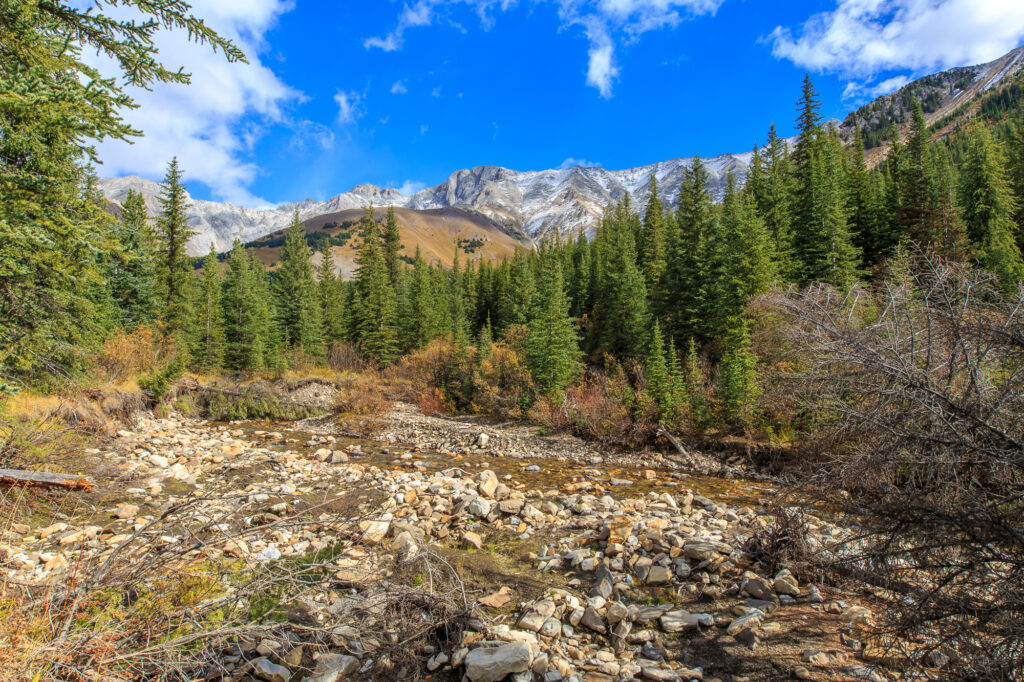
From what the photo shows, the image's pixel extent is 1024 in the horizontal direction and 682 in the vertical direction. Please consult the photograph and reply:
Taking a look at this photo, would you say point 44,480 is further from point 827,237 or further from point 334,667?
point 827,237

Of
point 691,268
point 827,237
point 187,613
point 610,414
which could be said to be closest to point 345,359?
point 610,414

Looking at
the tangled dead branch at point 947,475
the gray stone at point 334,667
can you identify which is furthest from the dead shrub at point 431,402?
the tangled dead branch at point 947,475

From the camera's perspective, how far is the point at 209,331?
3631cm

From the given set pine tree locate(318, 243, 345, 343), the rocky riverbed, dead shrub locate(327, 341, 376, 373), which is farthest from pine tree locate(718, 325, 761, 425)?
pine tree locate(318, 243, 345, 343)

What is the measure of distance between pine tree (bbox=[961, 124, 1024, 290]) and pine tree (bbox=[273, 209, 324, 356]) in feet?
161

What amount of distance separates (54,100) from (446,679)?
8.64 m

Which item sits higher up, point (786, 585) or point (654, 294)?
point (654, 294)

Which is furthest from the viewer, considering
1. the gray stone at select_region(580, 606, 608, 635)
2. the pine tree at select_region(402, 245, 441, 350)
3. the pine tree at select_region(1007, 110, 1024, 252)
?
the pine tree at select_region(402, 245, 441, 350)

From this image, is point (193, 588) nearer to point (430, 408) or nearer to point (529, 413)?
point (529, 413)

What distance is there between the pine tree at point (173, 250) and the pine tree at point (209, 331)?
3.04 metres

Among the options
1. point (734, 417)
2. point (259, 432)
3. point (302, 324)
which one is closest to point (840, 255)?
point (734, 417)

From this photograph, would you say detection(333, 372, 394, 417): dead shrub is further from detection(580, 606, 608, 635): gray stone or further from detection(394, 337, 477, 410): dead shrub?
detection(580, 606, 608, 635): gray stone

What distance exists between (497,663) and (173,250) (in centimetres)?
3684

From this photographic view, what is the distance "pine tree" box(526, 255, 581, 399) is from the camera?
27484mm
